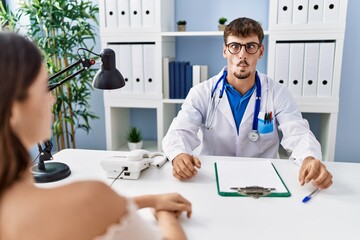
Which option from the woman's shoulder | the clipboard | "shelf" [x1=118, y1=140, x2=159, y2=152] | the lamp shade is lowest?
"shelf" [x1=118, y1=140, x2=159, y2=152]

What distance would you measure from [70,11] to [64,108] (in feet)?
2.41

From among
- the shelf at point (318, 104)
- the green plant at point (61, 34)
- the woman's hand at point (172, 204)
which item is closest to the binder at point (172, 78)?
the green plant at point (61, 34)

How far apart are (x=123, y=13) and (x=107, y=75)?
4.24 feet

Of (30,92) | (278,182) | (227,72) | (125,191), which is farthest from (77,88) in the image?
(30,92)

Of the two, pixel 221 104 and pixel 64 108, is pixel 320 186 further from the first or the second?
pixel 64 108

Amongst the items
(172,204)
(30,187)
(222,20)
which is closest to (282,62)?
(222,20)

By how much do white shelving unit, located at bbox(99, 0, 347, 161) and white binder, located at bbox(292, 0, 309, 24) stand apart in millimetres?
Answer: 27

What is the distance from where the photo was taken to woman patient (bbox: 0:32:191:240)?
1.49ft

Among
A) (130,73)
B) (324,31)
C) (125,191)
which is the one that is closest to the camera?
(125,191)

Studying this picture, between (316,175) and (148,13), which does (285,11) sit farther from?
(316,175)

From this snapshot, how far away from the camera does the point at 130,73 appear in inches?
94.7

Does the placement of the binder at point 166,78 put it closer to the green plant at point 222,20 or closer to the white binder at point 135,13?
the white binder at point 135,13

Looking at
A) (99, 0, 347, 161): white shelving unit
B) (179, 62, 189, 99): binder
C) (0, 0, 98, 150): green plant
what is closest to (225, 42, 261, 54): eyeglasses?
(99, 0, 347, 161): white shelving unit

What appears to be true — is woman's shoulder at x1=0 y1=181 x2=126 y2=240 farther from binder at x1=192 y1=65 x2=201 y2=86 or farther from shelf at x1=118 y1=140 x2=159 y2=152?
shelf at x1=118 y1=140 x2=159 y2=152
